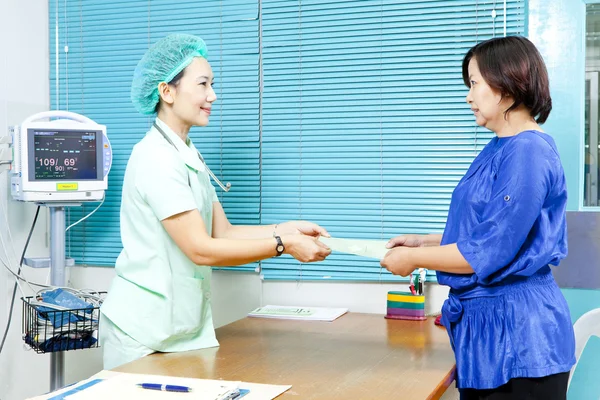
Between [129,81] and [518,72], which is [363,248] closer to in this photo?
[518,72]

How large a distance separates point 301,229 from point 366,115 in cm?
65

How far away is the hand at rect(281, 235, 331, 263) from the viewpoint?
6.98ft

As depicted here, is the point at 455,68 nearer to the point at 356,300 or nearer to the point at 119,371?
the point at 356,300

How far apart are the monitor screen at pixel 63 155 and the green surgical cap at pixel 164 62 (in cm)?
79

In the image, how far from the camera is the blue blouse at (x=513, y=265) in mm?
1679

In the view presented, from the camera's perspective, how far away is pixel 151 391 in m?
1.67

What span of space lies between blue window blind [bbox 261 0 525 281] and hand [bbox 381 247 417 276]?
882mm

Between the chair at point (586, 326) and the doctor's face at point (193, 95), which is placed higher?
the doctor's face at point (193, 95)

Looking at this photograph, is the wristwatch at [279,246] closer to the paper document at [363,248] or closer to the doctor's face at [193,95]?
the paper document at [363,248]

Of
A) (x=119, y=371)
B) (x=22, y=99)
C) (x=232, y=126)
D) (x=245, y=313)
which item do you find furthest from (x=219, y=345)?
(x=22, y=99)

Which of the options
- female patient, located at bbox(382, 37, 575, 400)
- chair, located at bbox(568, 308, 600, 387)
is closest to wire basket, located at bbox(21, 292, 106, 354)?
female patient, located at bbox(382, 37, 575, 400)

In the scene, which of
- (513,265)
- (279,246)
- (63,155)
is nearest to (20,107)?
(63,155)

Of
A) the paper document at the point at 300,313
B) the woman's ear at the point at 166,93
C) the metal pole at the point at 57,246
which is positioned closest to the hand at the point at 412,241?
the paper document at the point at 300,313

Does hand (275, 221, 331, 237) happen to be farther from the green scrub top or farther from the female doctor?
the green scrub top
